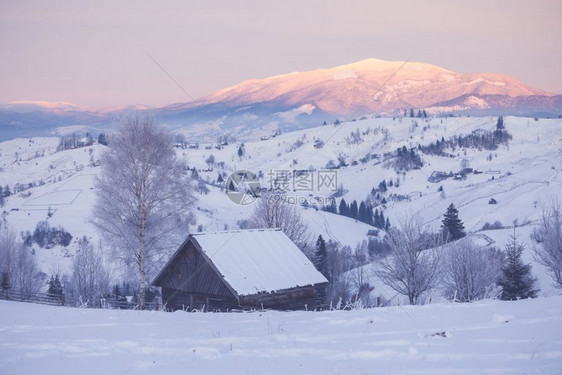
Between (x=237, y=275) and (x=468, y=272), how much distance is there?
2423 centimetres

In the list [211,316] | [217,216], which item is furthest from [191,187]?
[217,216]

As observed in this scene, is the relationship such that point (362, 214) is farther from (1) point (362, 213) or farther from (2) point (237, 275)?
(2) point (237, 275)

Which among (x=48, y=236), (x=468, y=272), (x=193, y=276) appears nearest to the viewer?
(x=193, y=276)

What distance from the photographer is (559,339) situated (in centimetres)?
745

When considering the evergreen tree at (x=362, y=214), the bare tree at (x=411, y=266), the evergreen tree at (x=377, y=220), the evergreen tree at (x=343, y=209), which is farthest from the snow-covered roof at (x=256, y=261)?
the evergreen tree at (x=343, y=209)

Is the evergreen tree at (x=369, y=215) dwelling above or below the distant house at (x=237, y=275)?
above

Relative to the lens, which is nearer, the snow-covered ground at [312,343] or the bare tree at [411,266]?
the snow-covered ground at [312,343]

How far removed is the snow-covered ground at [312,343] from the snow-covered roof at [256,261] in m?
8.90

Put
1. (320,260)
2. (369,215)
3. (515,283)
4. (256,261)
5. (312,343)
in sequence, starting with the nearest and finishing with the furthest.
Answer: (312,343), (256,261), (515,283), (320,260), (369,215)

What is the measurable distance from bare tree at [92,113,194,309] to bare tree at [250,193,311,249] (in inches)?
742

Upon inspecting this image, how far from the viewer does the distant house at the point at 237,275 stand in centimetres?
2134

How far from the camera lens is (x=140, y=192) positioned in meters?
23.0

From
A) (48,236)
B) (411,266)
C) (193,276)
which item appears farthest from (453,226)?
(48,236)

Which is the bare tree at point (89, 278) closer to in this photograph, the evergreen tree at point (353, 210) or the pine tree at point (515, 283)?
the pine tree at point (515, 283)
